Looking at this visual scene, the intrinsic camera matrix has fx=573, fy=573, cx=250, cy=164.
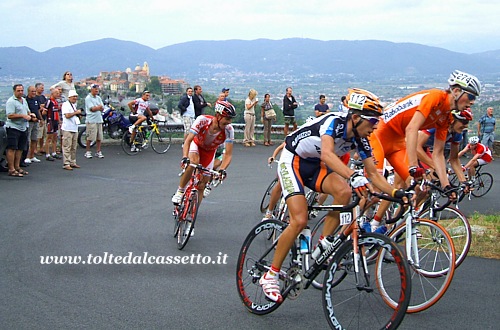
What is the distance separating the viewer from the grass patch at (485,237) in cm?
811

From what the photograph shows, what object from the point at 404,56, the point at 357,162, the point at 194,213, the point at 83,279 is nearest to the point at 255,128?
the point at 357,162

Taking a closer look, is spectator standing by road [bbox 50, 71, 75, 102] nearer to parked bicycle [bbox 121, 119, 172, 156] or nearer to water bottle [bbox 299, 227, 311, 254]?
parked bicycle [bbox 121, 119, 172, 156]

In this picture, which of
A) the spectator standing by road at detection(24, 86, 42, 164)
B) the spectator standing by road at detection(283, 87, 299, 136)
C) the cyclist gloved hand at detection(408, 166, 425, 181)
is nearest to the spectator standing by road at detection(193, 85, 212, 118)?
the spectator standing by road at detection(283, 87, 299, 136)

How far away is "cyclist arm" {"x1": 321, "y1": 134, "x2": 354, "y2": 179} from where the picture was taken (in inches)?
203

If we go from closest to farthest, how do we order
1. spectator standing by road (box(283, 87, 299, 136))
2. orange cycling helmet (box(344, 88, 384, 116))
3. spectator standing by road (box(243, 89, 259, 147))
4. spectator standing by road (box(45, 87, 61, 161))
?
orange cycling helmet (box(344, 88, 384, 116)) → spectator standing by road (box(45, 87, 61, 161)) → spectator standing by road (box(243, 89, 259, 147)) → spectator standing by road (box(283, 87, 299, 136))

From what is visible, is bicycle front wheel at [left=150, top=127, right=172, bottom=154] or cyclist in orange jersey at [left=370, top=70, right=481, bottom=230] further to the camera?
bicycle front wheel at [left=150, top=127, right=172, bottom=154]

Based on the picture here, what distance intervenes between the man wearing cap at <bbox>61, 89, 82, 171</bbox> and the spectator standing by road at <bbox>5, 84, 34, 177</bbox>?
1278 millimetres

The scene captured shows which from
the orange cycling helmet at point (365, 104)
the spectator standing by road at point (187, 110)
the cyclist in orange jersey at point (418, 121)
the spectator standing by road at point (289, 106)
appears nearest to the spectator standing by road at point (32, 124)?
the spectator standing by road at point (187, 110)

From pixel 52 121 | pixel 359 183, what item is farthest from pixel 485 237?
pixel 52 121

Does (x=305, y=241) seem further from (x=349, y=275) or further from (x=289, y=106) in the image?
(x=289, y=106)

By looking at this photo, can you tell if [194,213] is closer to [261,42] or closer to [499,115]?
[499,115]

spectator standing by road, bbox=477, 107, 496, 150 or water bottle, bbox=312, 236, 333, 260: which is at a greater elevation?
water bottle, bbox=312, 236, 333, 260

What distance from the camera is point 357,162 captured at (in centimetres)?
998

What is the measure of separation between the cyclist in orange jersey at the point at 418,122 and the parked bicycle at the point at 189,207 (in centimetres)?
239
